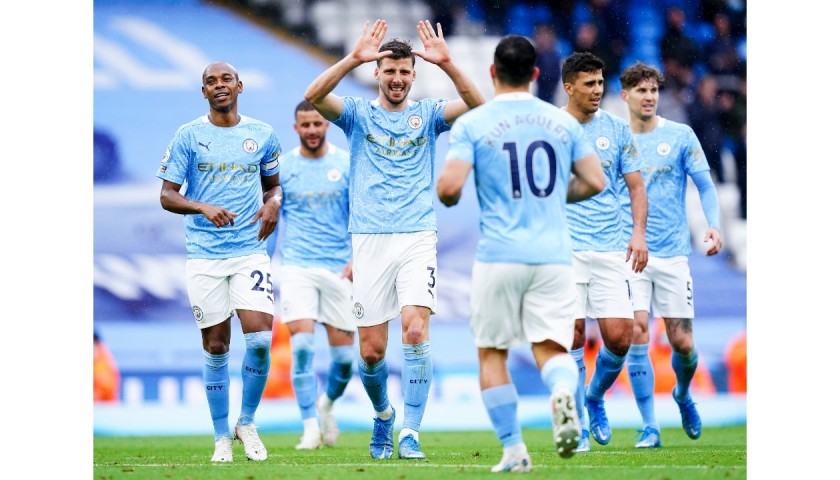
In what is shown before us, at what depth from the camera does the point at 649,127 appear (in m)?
9.91

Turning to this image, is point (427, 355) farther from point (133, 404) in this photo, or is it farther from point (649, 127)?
point (133, 404)

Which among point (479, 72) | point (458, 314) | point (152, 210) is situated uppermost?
point (479, 72)

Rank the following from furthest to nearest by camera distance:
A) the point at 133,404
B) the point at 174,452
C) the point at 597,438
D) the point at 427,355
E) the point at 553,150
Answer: the point at 133,404 → the point at 174,452 → the point at 597,438 → the point at 427,355 → the point at 553,150

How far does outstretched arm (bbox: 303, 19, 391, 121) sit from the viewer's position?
7.44 metres

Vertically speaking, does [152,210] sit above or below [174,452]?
above

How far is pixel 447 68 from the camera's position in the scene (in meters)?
7.50

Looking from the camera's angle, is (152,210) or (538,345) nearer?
(538,345)

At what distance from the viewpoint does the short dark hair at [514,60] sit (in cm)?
617

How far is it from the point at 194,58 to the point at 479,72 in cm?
347

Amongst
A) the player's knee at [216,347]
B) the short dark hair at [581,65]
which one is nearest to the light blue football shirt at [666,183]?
the short dark hair at [581,65]

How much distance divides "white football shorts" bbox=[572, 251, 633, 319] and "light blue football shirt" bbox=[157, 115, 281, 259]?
2.39 m

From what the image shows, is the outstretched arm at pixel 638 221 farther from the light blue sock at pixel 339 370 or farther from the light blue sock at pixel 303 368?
the light blue sock at pixel 303 368

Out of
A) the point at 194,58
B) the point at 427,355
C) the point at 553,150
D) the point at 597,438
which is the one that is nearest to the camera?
the point at 553,150

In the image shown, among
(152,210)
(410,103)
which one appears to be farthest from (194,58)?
(410,103)
